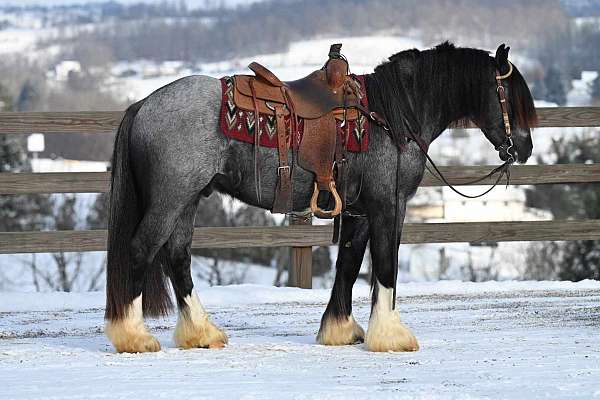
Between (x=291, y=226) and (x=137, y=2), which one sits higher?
(x=137, y=2)

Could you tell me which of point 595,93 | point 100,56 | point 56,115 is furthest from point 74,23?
point 56,115

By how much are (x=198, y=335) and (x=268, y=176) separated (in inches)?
39.9

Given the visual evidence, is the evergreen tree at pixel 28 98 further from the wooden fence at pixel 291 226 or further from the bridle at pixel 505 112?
the bridle at pixel 505 112

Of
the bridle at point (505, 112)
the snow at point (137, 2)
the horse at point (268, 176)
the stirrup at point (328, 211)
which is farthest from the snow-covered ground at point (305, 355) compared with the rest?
the snow at point (137, 2)

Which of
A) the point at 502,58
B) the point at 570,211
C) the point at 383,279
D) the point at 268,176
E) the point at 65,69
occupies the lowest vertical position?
the point at 570,211

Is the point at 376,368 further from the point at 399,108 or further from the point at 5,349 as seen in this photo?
the point at 5,349

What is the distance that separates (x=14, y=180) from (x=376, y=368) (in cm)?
413

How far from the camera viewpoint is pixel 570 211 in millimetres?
38156

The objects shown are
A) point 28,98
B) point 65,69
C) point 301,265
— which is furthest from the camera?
point 65,69

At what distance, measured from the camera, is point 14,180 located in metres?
8.57

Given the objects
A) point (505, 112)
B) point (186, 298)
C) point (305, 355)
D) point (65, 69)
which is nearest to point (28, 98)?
point (65, 69)

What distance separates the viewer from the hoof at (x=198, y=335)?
6.28 m

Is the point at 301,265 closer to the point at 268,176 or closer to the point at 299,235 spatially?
the point at 299,235

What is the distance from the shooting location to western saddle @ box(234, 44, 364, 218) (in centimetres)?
615
